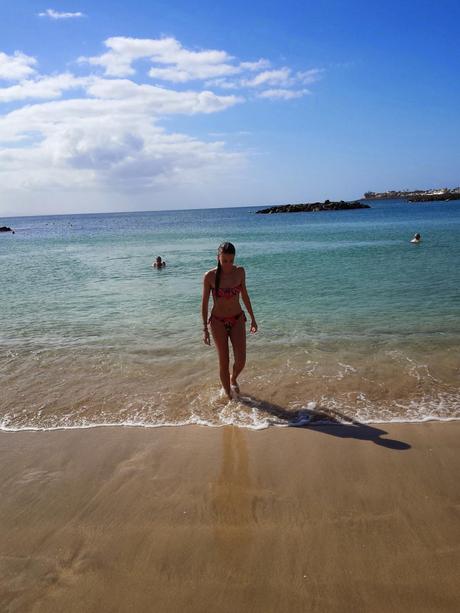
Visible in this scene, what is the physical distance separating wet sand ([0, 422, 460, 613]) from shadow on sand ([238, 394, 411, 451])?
0.12 ft

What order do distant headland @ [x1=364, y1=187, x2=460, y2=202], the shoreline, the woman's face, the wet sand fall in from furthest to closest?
1. distant headland @ [x1=364, y1=187, x2=460, y2=202]
2. the woman's face
3. the shoreline
4. the wet sand

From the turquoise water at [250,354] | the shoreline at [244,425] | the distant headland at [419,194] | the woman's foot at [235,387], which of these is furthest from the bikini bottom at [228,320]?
the distant headland at [419,194]

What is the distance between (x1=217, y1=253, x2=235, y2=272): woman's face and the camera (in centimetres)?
513

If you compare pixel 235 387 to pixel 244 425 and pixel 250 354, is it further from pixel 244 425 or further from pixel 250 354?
pixel 250 354

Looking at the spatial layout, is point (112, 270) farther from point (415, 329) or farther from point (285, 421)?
point (285, 421)

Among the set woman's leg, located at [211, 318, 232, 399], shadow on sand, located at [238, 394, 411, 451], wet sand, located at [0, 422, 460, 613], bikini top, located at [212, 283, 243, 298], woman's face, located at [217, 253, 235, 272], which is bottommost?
shadow on sand, located at [238, 394, 411, 451]

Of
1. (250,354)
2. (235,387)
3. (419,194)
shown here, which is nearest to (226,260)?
(235,387)

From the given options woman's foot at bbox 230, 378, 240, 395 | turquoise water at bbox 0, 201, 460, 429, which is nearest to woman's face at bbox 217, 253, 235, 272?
woman's foot at bbox 230, 378, 240, 395

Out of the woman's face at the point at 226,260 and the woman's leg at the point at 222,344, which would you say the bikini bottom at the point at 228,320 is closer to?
the woman's leg at the point at 222,344

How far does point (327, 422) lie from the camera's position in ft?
16.0

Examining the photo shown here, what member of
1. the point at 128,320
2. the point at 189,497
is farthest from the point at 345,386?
the point at 128,320

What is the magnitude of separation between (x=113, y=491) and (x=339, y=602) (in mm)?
1982

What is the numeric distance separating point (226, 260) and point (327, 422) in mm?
2131

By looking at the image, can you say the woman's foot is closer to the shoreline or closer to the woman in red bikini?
the woman in red bikini
